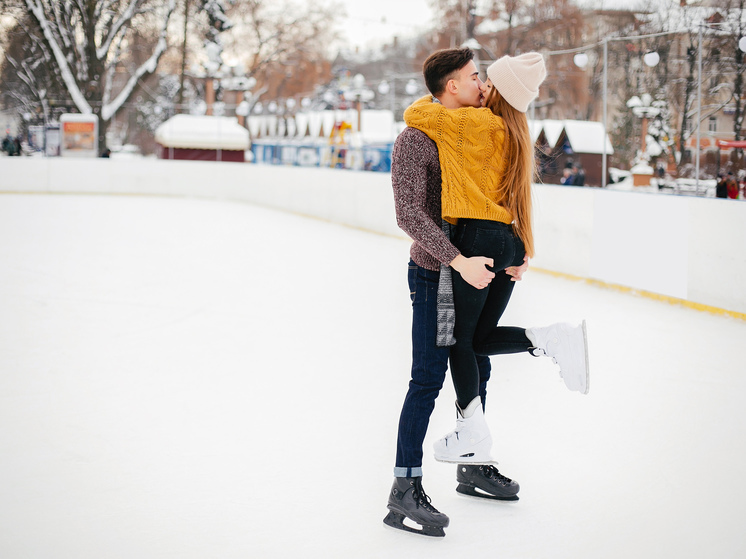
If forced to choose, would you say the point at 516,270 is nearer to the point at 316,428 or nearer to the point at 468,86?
the point at 468,86

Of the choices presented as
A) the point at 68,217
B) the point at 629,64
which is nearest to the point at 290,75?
the point at 68,217

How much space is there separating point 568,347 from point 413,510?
2.10 ft

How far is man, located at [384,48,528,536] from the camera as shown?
7.26 ft

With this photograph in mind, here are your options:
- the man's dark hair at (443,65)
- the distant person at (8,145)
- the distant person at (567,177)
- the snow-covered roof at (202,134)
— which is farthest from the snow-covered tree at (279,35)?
the man's dark hair at (443,65)

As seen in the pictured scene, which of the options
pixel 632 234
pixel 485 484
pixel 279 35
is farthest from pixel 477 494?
pixel 279 35

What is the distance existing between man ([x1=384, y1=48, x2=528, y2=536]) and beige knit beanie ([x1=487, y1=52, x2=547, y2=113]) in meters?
0.07

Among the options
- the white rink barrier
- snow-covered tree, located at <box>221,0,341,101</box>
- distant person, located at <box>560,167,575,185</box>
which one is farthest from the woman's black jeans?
snow-covered tree, located at <box>221,0,341,101</box>

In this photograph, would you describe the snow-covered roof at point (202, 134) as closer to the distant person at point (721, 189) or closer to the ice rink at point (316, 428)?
the ice rink at point (316, 428)

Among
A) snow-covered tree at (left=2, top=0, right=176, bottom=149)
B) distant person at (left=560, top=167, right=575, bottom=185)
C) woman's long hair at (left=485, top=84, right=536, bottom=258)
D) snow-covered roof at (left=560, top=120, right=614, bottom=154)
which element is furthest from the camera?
snow-covered tree at (left=2, top=0, right=176, bottom=149)

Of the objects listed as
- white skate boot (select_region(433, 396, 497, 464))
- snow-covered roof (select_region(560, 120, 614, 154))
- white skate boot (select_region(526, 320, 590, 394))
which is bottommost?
white skate boot (select_region(433, 396, 497, 464))

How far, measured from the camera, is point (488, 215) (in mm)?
2279

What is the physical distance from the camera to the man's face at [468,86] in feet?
7.46

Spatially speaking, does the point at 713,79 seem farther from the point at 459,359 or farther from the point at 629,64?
the point at 459,359

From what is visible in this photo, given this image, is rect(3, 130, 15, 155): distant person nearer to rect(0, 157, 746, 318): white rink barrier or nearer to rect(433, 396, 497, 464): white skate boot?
rect(0, 157, 746, 318): white rink barrier
